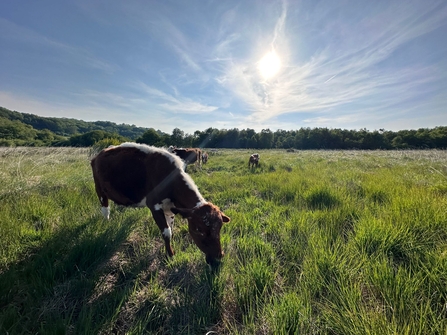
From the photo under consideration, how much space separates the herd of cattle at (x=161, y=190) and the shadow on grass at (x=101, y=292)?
500mm

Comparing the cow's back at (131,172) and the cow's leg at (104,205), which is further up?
the cow's back at (131,172)

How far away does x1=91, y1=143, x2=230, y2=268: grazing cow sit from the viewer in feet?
9.68

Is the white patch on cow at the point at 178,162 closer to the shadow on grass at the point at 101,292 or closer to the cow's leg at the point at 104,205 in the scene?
the shadow on grass at the point at 101,292

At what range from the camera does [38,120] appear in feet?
338

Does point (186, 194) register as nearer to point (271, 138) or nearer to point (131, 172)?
point (131, 172)

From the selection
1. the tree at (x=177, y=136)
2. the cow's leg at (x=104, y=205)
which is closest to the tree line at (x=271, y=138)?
the tree at (x=177, y=136)

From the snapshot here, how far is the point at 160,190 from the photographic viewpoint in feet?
12.0

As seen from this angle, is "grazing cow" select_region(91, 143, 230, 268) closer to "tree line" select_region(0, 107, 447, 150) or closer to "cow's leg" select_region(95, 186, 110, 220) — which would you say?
"cow's leg" select_region(95, 186, 110, 220)

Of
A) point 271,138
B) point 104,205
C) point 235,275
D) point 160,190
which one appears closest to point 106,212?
point 104,205

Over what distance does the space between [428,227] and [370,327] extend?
2.58 m

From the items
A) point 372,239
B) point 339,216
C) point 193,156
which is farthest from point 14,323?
point 193,156

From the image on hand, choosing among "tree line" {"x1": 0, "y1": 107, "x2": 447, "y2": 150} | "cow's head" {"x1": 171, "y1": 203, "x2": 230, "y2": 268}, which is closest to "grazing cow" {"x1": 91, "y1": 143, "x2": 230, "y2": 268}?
"cow's head" {"x1": 171, "y1": 203, "x2": 230, "y2": 268}

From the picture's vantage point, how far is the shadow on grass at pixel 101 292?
203 centimetres

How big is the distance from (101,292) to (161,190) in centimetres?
177
